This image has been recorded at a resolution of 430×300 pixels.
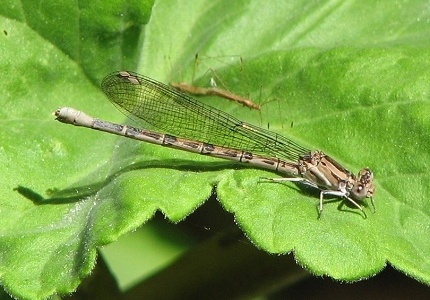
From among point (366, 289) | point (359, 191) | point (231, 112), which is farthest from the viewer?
point (366, 289)

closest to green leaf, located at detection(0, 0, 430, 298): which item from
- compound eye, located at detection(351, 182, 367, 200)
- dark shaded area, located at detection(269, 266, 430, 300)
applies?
compound eye, located at detection(351, 182, 367, 200)

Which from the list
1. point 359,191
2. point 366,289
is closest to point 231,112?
point 359,191

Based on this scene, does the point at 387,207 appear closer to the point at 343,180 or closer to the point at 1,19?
the point at 343,180

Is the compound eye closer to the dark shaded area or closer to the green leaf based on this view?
the green leaf

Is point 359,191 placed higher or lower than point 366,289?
higher

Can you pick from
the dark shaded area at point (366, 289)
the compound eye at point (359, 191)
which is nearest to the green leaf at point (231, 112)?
the compound eye at point (359, 191)

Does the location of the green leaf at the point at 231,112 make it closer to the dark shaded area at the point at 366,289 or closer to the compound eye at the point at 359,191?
the compound eye at the point at 359,191

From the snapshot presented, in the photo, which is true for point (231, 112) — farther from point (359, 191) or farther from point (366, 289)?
point (366, 289)

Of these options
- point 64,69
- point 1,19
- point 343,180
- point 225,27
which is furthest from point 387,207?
point 1,19
